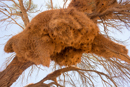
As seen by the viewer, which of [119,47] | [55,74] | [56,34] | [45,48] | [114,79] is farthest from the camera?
[55,74]

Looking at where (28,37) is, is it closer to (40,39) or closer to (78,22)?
(40,39)

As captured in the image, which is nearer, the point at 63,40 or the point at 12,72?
the point at 63,40

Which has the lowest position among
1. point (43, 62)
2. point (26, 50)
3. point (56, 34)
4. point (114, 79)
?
point (114, 79)

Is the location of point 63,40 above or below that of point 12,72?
above

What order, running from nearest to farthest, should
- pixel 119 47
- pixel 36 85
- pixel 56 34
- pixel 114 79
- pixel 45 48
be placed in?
pixel 56 34 < pixel 45 48 < pixel 119 47 < pixel 114 79 < pixel 36 85

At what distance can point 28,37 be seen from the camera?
1612 millimetres

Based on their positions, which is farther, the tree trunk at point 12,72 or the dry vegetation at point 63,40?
the tree trunk at point 12,72

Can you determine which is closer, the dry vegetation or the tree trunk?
the dry vegetation

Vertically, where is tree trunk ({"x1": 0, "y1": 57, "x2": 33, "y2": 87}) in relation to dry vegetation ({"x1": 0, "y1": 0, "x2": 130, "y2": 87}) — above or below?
below

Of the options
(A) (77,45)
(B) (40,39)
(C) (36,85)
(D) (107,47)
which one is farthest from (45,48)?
(C) (36,85)

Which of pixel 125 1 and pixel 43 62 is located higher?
pixel 125 1

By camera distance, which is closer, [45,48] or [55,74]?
[45,48]

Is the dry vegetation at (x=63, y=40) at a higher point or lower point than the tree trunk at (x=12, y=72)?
higher

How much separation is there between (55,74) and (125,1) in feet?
7.61
